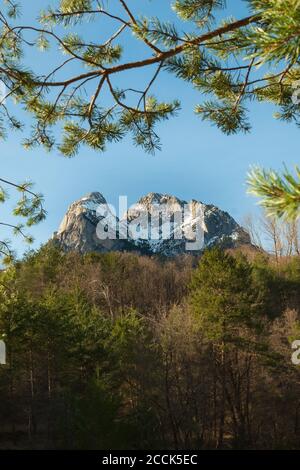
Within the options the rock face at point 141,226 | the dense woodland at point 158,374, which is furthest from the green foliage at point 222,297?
the rock face at point 141,226

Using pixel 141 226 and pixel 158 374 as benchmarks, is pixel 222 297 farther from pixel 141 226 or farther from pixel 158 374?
pixel 141 226

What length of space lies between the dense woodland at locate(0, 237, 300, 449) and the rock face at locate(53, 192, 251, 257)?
5291cm

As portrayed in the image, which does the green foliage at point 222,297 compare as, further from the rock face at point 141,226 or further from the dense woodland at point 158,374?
the rock face at point 141,226

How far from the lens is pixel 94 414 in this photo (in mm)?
16656

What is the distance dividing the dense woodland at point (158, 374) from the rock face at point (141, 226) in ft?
174

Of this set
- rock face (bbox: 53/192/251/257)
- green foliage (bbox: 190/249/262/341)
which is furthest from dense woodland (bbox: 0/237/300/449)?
rock face (bbox: 53/192/251/257)

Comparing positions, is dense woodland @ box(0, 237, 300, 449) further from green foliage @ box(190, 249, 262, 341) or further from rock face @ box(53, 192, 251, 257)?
rock face @ box(53, 192, 251, 257)

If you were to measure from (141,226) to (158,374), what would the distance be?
81.7 metres

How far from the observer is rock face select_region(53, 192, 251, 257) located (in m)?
92.9

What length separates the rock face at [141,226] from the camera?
92938 mm

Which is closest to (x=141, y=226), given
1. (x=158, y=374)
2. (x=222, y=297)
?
(x=222, y=297)

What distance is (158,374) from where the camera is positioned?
18.8 m
